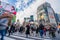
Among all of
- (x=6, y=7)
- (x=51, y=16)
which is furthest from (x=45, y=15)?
(x=6, y=7)

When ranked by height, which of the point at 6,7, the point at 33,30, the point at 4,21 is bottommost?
the point at 33,30

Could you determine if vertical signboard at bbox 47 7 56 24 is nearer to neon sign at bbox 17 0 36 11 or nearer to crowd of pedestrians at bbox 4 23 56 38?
crowd of pedestrians at bbox 4 23 56 38

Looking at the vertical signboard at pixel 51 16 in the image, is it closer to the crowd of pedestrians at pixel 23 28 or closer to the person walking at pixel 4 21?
the crowd of pedestrians at pixel 23 28

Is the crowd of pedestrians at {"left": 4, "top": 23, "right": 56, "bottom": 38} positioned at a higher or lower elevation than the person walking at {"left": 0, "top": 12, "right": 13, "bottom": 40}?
lower

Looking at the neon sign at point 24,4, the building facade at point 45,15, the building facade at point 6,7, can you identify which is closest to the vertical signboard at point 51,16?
the building facade at point 45,15

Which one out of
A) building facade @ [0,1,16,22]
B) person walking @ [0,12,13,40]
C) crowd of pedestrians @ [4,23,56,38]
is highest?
building facade @ [0,1,16,22]

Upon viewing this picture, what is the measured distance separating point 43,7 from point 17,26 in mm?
423

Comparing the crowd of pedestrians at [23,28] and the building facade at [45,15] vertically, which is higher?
the building facade at [45,15]

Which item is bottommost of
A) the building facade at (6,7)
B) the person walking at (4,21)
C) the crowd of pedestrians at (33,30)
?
the crowd of pedestrians at (33,30)

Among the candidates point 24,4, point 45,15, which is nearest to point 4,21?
point 24,4

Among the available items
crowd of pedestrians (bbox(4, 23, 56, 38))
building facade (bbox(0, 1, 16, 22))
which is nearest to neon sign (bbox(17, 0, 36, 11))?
building facade (bbox(0, 1, 16, 22))

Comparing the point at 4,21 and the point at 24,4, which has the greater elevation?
the point at 24,4

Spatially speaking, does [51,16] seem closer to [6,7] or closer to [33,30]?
[33,30]

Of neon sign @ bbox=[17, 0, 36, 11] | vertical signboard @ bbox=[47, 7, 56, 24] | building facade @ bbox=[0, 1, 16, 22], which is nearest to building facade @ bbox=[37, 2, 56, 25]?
vertical signboard @ bbox=[47, 7, 56, 24]
